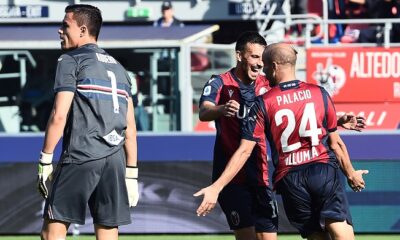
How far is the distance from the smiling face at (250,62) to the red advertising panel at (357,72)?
8545 millimetres

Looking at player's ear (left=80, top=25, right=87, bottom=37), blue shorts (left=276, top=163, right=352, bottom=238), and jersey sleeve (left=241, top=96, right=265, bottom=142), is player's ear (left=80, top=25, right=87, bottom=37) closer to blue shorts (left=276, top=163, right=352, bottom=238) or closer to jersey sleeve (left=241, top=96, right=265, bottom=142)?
jersey sleeve (left=241, top=96, right=265, bottom=142)

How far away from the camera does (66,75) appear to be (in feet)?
24.0

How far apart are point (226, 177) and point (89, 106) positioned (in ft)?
3.34

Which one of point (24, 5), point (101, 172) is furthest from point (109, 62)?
point (24, 5)

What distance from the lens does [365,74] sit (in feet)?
56.0

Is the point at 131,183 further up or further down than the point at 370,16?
further down

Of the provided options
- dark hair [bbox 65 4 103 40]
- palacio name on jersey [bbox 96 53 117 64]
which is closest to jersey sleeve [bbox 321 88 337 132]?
palacio name on jersey [bbox 96 53 117 64]

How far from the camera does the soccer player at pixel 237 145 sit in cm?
823

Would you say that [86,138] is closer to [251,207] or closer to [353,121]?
[251,207]

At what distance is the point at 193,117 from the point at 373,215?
207 inches

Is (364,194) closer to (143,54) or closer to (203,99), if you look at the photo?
(203,99)

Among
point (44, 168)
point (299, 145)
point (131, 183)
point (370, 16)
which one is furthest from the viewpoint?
point (370, 16)

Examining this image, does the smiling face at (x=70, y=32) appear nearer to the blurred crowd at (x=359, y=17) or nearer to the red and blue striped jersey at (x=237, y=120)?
the red and blue striped jersey at (x=237, y=120)

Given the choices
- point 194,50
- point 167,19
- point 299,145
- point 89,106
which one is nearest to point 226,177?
point 299,145
